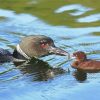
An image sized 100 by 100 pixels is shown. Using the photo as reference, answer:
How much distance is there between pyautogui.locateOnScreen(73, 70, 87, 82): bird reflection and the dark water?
0.05 meters

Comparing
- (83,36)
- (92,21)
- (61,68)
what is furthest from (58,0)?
(61,68)

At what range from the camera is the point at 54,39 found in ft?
46.8

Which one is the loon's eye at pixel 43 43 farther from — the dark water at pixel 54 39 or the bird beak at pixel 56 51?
the dark water at pixel 54 39

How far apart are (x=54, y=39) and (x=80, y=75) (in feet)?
9.75

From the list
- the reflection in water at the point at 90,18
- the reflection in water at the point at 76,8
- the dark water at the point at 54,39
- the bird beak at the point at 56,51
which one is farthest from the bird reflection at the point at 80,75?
the reflection in water at the point at 76,8

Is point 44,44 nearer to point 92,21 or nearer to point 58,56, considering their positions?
point 58,56

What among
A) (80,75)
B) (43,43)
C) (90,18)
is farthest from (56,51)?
(90,18)

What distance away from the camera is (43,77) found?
11.4 metres

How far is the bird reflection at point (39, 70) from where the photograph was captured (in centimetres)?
1144

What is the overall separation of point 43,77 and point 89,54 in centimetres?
167

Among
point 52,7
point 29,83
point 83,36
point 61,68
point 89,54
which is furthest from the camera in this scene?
point 52,7

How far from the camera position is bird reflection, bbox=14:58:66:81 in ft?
37.5

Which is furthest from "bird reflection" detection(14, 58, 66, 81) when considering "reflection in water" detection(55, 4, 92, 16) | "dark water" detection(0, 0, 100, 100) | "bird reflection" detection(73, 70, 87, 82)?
"reflection in water" detection(55, 4, 92, 16)

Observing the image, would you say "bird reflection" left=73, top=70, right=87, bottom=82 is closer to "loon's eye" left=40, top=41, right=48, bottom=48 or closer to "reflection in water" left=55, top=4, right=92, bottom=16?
"loon's eye" left=40, top=41, right=48, bottom=48
